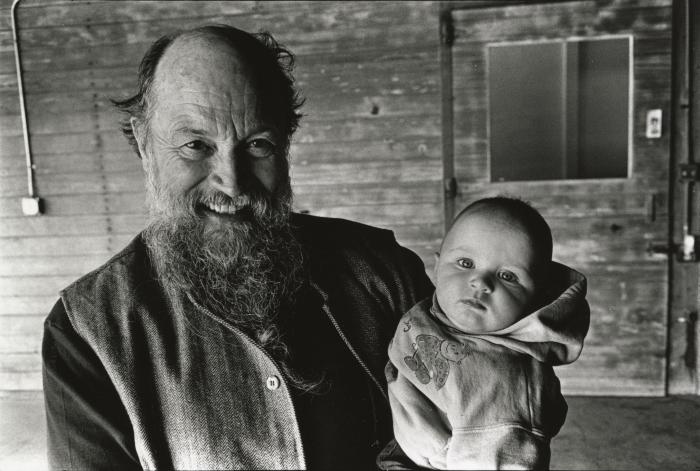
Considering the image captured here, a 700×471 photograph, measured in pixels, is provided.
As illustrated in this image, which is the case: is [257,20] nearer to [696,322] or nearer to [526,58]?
[526,58]

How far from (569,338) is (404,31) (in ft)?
8.83

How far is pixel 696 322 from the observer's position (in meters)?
3.42

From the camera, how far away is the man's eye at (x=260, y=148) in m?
1.23

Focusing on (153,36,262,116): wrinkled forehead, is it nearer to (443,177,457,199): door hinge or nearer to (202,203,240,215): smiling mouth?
(202,203,240,215): smiling mouth

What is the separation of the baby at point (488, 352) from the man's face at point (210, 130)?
492 mm

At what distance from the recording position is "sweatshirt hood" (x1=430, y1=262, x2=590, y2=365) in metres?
1.10

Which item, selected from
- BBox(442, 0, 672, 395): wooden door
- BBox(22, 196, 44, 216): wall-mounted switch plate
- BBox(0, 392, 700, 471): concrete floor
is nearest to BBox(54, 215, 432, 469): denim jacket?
BBox(0, 392, 700, 471): concrete floor

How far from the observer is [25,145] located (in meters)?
3.68

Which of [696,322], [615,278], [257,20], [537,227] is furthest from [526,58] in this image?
[537,227]

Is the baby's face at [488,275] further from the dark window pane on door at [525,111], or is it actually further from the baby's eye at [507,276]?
the dark window pane on door at [525,111]

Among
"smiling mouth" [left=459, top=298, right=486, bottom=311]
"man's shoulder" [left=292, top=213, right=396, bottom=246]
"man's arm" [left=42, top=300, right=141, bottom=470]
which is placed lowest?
"man's arm" [left=42, top=300, right=141, bottom=470]

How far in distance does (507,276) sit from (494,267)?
0.04m

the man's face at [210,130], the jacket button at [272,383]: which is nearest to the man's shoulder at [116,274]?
the man's face at [210,130]

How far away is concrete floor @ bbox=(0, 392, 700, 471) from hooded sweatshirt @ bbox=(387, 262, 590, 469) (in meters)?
2.06
